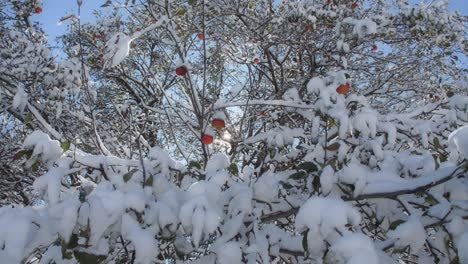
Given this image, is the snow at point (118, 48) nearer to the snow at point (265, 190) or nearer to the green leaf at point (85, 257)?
the snow at point (265, 190)

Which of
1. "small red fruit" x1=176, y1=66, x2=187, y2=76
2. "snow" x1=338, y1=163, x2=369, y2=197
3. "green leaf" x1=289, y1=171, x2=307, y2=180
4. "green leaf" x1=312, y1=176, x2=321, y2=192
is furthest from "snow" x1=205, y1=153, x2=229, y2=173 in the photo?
"small red fruit" x1=176, y1=66, x2=187, y2=76

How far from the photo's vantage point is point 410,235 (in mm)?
1111

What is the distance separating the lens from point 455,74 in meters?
5.78

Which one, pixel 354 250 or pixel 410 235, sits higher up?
pixel 354 250

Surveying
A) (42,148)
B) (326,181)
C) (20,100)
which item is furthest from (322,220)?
(20,100)

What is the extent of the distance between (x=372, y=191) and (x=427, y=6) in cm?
448

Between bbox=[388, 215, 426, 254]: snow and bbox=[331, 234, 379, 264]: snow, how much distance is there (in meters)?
0.21

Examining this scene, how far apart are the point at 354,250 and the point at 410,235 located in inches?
11.4

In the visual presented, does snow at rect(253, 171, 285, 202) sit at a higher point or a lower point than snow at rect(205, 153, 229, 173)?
lower

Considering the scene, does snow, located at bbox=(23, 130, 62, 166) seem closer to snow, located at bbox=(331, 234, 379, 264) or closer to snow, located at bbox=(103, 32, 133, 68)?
snow, located at bbox=(103, 32, 133, 68)

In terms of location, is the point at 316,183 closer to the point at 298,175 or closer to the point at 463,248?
the point at 298,175

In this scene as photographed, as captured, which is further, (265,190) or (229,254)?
(265,190)

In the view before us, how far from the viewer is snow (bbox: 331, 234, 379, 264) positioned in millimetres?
909

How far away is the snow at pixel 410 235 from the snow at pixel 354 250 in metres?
0.21
